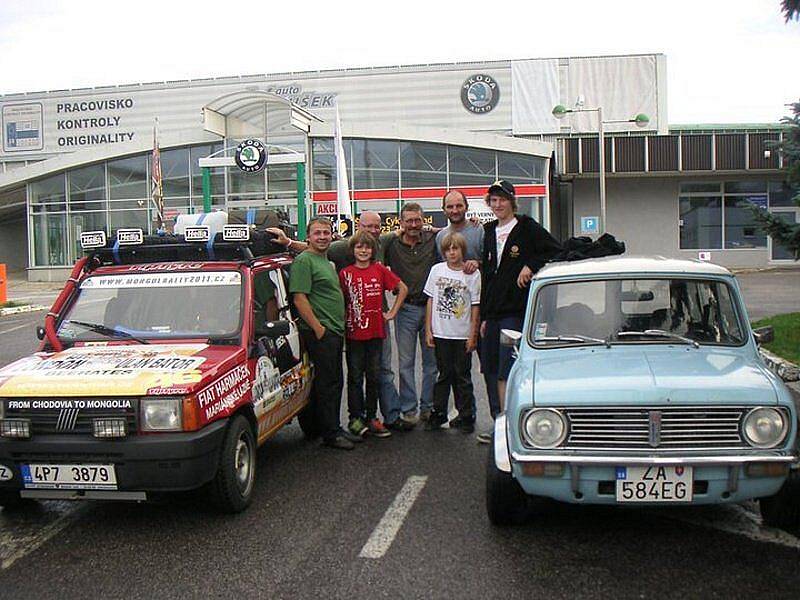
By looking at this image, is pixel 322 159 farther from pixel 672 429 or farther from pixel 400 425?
pixel 672 429

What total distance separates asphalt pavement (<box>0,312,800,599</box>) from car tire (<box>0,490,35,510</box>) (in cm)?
5

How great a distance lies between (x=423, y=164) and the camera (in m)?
33.2

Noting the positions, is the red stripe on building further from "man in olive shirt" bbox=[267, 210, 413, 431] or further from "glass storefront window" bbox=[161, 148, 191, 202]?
"man in olive shirt" bbox=[267, 210, 413, 431]

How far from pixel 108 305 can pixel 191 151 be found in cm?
3000

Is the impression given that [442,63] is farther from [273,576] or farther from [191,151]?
[273,576]

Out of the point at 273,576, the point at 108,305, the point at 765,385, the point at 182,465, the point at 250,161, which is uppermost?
the point at 250,161

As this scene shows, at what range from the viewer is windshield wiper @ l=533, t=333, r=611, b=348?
16.7ft

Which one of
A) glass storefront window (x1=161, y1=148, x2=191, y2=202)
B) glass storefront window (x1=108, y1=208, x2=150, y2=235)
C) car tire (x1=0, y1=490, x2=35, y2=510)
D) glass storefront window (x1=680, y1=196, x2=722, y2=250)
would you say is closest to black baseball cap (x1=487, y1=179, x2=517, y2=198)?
car tire (x1=0, y1=490, x2=35, y2=510)

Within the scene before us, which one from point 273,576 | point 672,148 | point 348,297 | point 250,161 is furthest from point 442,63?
point 273,576

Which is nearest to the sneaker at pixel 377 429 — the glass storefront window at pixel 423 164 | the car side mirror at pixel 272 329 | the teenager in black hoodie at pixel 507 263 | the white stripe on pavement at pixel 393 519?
the teenager in black hoodie at pixel 507 263

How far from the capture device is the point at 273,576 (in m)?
4.29

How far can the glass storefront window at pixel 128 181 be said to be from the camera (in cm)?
3588

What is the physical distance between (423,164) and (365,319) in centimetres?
2675

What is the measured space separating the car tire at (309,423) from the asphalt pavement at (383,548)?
52.7 inches
